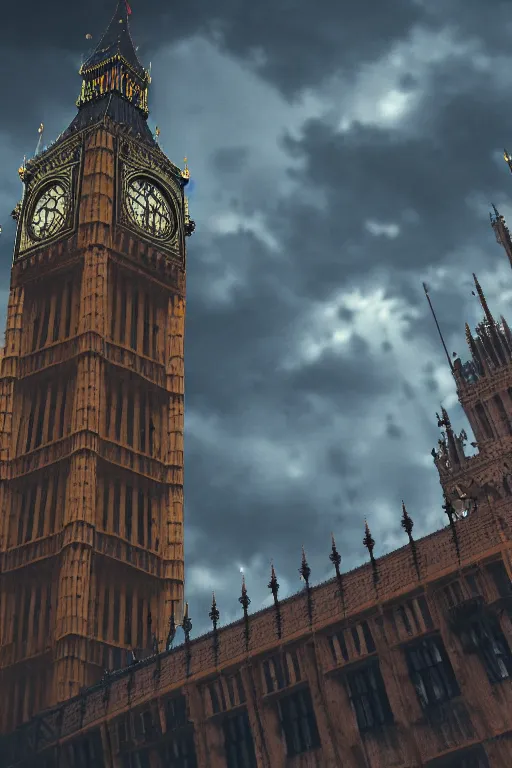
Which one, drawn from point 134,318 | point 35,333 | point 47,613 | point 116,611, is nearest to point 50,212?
point 35,333

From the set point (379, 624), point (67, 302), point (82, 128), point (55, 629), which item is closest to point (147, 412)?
point (67, 302)

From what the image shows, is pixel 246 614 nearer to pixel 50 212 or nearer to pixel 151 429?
pixel 151 429

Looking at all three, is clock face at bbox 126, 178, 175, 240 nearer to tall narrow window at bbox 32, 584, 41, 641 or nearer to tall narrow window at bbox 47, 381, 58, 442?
tall narrow window at bbox 47, 381, 58, 442

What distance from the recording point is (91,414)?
71188 millimetres

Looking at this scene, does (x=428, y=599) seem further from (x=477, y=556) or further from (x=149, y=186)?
(x=149, y=186)

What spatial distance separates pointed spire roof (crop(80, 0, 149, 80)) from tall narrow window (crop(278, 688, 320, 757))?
76870 millimetres

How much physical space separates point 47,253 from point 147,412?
16667 mm

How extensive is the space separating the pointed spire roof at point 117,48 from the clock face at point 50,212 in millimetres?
22835

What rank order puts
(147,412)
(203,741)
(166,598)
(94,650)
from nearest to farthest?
(203,741) < (94,650) < (166,598) < (147,412)

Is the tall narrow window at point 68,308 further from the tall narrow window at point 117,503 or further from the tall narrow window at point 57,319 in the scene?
the tall narrow window at point 117,503

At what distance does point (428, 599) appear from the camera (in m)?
43.1

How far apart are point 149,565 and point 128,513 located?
432 centimetres

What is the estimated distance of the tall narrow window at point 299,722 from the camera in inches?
1772

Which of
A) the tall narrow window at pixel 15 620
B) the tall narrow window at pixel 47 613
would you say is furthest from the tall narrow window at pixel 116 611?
the tall narrow window at pixel 15 620
